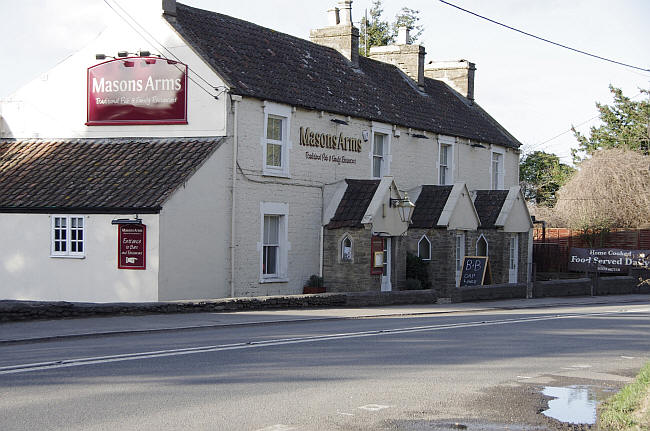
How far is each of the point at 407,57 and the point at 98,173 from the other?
56.8 feet

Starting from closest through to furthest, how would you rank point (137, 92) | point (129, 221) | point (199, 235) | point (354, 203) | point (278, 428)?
point (278, 428) < point (129, 221) < point (199, 235) < point (137, 92) < point (354, 203)

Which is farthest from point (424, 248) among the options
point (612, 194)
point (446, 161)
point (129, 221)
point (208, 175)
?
point (612, 194)

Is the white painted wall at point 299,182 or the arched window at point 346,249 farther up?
the white painted wall at point 299,182

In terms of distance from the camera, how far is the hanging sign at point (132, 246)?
22.6 m

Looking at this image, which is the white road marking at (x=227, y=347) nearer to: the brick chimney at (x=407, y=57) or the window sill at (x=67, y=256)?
the window sill at (x=67, y=256)

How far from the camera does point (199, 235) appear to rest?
2386 centimetres

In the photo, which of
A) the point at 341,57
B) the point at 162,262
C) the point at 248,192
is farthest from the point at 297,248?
the point at 341,57

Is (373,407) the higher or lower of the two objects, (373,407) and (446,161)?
the lower

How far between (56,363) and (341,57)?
23.2m

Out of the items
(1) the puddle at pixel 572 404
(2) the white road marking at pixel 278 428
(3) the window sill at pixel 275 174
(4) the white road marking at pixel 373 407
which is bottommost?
(1) the puddle at pixel 572 404

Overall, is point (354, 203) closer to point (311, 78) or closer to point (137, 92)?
point (311, 78)

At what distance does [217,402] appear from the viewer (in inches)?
366

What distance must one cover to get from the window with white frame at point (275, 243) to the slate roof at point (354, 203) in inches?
73.9

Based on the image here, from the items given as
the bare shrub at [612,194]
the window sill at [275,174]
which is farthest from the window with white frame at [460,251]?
the bare shrub at [612,194]
